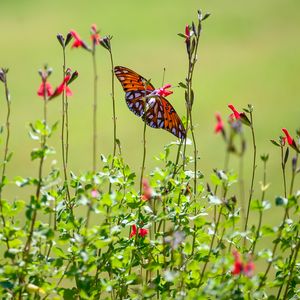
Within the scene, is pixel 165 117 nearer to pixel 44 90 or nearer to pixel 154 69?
pixel 44 90

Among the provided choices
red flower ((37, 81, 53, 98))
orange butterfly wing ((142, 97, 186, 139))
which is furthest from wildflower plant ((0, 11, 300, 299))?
orange butterfly wing ((142, 97, 186, 139))

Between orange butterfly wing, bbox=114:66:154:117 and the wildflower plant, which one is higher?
orange butterfly wing, bbox=114:66:154:117

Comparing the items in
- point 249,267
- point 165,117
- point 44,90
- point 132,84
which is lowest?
point 249,267

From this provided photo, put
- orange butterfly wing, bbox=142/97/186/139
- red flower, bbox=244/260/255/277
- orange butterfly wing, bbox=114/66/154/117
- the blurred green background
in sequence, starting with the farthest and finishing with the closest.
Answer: the blurred green background < orange butterfly wing, bbox=114/66/154/117 < orange butterfly wing, bbox=142/97/186/139 < red flower, bbox=244/260/255/277

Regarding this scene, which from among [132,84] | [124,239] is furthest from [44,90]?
[132,84]

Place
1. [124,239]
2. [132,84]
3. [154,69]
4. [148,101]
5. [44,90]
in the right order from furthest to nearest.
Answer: [154,69]
[132,84]
[148,101]
[124,239]
[44,90]

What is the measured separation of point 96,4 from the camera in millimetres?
9250

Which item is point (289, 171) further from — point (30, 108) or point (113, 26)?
point (113, 26)

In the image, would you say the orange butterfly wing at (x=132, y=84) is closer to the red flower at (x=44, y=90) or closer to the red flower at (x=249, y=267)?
the red flower at (x=44, y=90)

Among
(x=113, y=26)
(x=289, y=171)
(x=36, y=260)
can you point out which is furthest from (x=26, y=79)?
(x=36, y=260)

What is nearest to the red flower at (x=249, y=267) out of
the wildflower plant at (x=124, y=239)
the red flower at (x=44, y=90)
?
the wildflower plant at (x=124, y=239)

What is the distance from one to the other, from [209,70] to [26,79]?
2058 mm

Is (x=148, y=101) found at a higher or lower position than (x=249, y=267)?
higher

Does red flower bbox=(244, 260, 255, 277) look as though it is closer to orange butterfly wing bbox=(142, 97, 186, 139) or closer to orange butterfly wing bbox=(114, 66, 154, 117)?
orange butterfly wing bbox=(142, 97, 186, 139)
